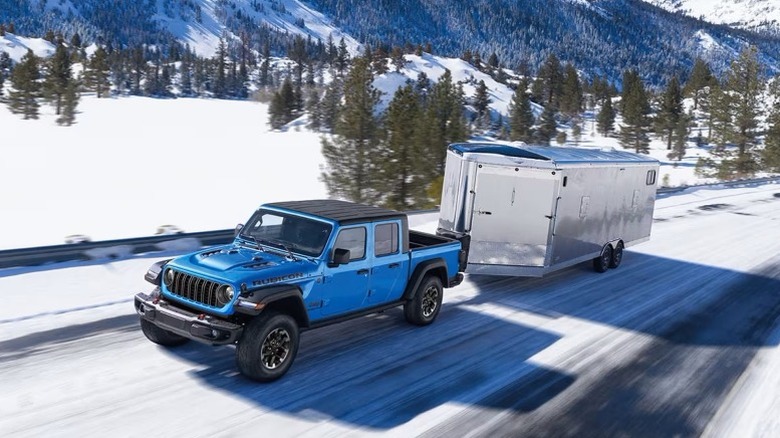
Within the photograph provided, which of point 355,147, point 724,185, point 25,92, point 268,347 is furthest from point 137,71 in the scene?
point 268,347

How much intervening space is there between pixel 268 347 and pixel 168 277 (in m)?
1.55

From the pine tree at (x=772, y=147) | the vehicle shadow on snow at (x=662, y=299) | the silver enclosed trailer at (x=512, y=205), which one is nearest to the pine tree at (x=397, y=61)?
the pine tree at (x=772, y=147)

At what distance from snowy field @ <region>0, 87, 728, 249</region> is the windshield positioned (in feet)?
43.8

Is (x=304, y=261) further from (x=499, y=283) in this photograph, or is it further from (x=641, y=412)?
(x=499, y=283)

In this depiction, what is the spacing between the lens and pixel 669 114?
9569 centimetres

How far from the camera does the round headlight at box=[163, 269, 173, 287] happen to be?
749cm

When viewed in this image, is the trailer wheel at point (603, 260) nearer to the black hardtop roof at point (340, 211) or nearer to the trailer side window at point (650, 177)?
the trailer side window at point (650, 177)

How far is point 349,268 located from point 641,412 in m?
4.03

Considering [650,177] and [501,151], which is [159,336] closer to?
Result: [501,151]

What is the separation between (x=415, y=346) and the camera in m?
8.91

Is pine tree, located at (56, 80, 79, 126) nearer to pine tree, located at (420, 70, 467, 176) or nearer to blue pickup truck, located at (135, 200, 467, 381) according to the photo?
pine tree, located at (420, 70, 467, 176)

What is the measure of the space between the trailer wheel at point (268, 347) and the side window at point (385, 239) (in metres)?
1.77

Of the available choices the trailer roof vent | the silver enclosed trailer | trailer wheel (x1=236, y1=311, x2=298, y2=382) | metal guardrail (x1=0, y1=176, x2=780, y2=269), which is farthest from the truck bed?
metal guardrail (x1=0, y1=176, x2=780, y2=269)

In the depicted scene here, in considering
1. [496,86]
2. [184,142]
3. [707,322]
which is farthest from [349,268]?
[496,86]
